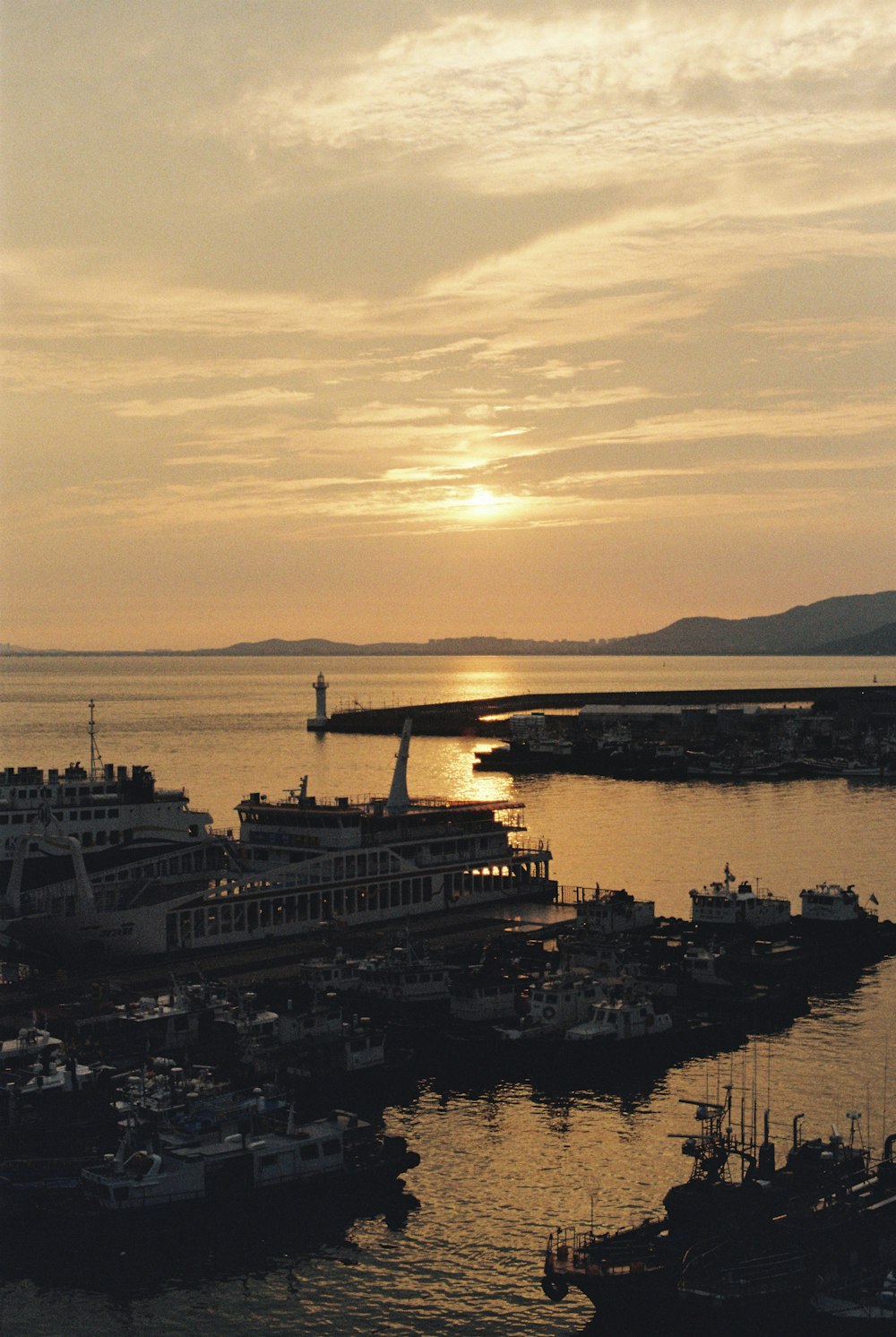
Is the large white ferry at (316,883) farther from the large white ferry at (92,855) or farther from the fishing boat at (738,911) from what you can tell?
the fishing boat at (738,911)

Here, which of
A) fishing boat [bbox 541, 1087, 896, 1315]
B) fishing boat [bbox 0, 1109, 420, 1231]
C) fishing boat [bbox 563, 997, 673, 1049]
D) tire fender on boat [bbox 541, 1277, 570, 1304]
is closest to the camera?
fishing boat [bbox 541, 1087, 896, 1315]

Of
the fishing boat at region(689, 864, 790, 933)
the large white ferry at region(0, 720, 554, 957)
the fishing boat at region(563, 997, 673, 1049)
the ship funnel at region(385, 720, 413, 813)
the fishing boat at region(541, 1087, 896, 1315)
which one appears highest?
the ship funnel at region(385, 720, 413, 813)

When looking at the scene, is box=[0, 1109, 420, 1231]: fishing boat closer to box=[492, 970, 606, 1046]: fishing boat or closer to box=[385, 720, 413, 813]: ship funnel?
box=[492, 970, 606, 1046]: fishing boat

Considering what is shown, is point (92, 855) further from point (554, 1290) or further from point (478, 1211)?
point (554, 1290)

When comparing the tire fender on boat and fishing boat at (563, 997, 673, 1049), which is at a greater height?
fishing boat at (563, 997, 673, 1049)

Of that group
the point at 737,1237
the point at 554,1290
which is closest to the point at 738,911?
the point at 737,1237

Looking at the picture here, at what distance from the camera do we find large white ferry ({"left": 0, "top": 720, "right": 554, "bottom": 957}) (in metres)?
49.7

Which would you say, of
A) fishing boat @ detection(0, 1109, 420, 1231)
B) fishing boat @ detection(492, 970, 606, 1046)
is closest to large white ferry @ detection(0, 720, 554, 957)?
fishing boat @ detection(492, 970, 606, 1046)

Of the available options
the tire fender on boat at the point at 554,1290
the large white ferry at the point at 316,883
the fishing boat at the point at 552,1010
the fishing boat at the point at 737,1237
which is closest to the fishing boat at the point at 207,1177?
the fishing boat at the point at 737,1237

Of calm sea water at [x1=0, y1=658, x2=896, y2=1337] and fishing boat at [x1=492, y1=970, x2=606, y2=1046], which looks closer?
calm sea water at [x1=0, y1=658, x2=896, y2=1337]

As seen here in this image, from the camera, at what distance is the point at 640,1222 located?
29.9 metres

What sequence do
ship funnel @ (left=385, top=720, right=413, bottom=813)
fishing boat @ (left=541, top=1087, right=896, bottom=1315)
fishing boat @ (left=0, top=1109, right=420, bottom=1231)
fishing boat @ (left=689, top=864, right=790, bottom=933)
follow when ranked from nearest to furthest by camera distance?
1. fishing boat @ (left=541, top=1087, right=896, bottom=1315)
2. fishing boat @ (left=0, top=1109, right=420, bottom=1231)
3. fishing boat @ (left=689, top=864, right=790, bottom=933)
4. ship funnel @ (left=385, top=720, right=413, bottom=813)

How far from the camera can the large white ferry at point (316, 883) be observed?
49656 millimetres

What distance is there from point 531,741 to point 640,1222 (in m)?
146
